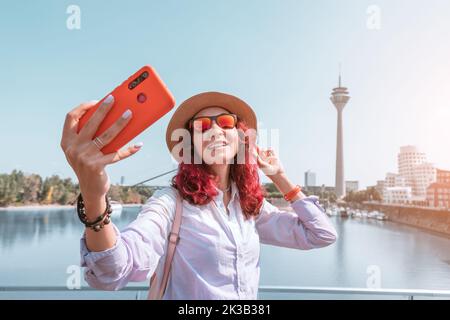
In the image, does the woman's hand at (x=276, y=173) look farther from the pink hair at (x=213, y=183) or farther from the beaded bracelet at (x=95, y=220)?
the beaded bracelet at (x=95, y=220)

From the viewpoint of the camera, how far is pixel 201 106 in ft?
Answer: 3.79

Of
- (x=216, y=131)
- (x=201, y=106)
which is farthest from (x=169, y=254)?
(x=201, y=106)

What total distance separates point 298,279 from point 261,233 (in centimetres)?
1571

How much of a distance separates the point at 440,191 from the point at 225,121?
41.2 metres

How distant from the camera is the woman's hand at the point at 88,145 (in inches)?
24.7

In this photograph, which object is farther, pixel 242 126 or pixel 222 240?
pixel 242 126

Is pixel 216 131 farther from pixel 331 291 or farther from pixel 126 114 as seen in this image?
pixel 331 291

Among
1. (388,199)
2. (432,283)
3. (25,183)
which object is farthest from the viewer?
(388,199)

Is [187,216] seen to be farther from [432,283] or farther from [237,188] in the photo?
[432,283]

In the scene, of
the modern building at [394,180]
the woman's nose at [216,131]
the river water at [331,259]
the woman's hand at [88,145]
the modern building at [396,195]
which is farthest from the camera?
the modern building at [394,180]

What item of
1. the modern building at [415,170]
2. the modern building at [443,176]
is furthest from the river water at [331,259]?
the modern building at [415,170]

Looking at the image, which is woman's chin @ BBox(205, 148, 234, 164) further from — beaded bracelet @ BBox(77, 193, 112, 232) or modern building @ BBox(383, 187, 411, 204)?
modern building @ BBox(383, 187, 411, 204)
